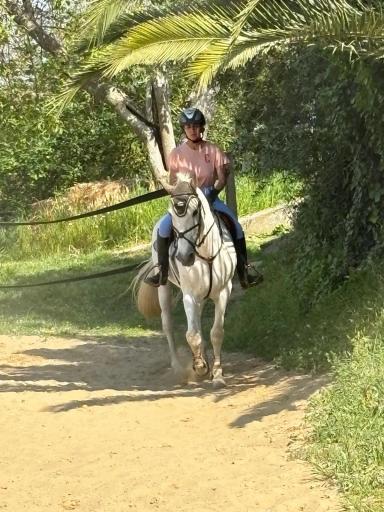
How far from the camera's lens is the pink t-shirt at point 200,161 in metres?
9.83

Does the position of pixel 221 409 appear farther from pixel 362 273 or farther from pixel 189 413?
pixel 362 273

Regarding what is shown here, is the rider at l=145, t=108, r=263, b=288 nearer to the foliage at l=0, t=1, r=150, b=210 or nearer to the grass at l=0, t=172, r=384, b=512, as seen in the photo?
the grass at l=0, t=172, r=384, b=512

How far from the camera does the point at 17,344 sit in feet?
44.3

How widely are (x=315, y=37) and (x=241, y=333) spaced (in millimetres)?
4813

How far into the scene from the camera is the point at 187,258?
9398 mm

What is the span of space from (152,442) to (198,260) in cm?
256

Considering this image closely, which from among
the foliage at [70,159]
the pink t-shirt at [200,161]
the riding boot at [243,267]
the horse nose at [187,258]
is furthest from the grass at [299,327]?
the foliage at [70,159]

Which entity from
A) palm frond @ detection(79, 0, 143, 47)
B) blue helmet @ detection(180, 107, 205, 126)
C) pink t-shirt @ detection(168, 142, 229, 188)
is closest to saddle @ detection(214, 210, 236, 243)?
pink t-shirt @ detection(168, 142, 229, 188)

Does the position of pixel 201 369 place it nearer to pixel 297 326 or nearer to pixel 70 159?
pixel 297 326

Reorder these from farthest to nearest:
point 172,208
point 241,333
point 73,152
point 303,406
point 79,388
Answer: point 73,152, point 241,333, point 79,388, point 172,208, point 303,406

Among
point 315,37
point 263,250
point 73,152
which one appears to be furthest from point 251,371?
point 73,152

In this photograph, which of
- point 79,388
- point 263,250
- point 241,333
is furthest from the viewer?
point 263,250

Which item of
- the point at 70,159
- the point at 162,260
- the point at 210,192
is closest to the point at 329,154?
the point at 210,192

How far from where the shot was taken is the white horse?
9.41 metres
